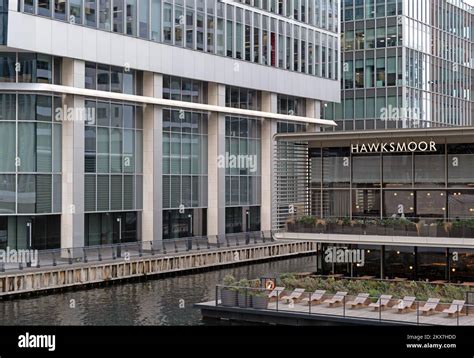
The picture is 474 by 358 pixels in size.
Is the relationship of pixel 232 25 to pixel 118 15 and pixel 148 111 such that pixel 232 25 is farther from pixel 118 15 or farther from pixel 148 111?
pixel 118 15

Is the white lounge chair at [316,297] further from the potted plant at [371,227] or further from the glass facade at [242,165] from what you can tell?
the glass facade at [242,165]

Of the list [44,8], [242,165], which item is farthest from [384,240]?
[242,165]

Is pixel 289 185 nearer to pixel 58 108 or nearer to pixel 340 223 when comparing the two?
pixel 340 223

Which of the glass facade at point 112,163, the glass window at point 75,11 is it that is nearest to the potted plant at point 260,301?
the glass facade at point 112,163

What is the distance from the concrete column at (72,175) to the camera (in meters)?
55.4

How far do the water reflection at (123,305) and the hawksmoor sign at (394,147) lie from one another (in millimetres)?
11084

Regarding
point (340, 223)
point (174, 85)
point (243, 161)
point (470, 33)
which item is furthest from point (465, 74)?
point (340, 223)

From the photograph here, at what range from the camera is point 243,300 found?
3612 cm

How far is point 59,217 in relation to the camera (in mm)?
56281

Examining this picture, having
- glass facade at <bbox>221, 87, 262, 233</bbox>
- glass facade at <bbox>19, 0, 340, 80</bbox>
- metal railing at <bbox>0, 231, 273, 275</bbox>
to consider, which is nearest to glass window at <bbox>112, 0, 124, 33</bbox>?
glass facade at <bbox>19, 0, 340, 80</bbox>

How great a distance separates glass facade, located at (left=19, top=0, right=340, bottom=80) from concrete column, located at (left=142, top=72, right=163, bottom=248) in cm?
371

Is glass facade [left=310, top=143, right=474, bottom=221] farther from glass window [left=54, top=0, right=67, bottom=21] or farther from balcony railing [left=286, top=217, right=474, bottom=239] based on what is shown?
glass window [left=54, top=0, right=67, bottom=21]

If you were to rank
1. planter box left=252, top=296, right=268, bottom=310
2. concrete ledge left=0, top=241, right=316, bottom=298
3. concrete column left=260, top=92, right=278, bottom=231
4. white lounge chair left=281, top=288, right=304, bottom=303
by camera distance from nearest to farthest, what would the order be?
planter box left=252, top=296, right=268, bottom=310 < white lounge chair left=281, top=288, right=304, bottom=303 < concrete ledge left=0, top=241, right=316, bottom=298 < concrete column left=260, top=92, right=278, bottom=231

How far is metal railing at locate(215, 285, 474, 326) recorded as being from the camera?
3228 cm
